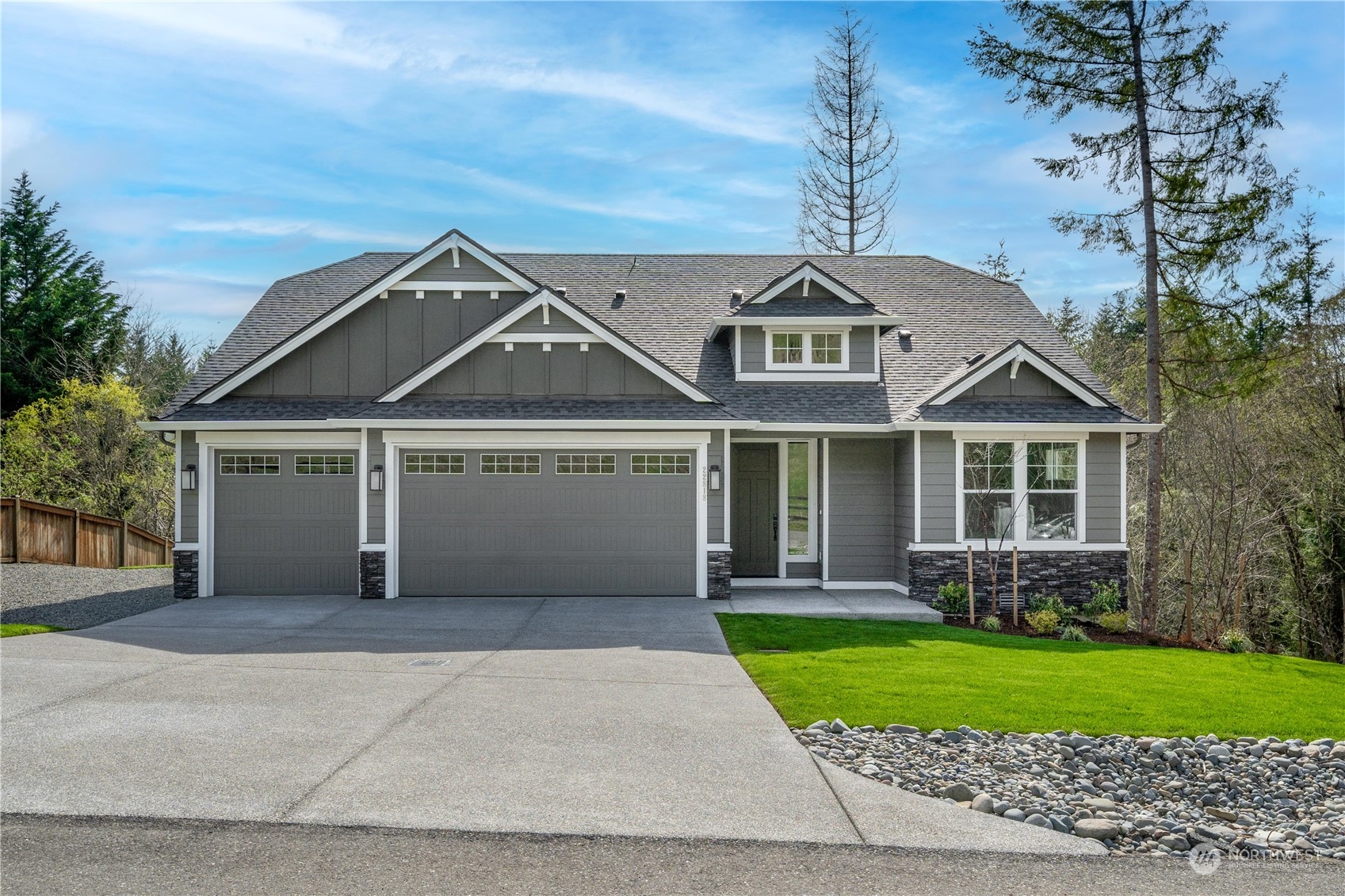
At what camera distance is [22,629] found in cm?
1099

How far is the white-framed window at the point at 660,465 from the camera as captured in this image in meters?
13.8

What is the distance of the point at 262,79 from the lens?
12.7 m

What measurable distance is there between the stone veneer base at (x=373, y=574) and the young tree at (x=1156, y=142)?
1118cm

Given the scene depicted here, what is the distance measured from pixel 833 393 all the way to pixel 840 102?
52.5ft

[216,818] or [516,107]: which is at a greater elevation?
[516,107]

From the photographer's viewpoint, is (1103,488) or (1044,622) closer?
(1044,622)

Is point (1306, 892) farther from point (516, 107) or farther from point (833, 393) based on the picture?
point (516, 107)

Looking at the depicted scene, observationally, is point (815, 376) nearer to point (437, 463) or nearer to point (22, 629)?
point (437, 463)

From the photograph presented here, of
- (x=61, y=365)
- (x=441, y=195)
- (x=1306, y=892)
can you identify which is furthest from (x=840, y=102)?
(x=1306, y=892)

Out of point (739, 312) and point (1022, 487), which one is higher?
point (739, 312)

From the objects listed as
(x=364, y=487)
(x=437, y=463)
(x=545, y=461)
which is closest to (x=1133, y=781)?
(x=545, y=461)

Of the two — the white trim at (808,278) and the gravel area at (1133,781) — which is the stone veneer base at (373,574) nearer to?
the white trim at (808,278)

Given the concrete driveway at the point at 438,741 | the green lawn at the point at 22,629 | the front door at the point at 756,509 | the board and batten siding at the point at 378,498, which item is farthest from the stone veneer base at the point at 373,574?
the front door at the point at 756,509

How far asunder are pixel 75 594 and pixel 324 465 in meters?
4.47
